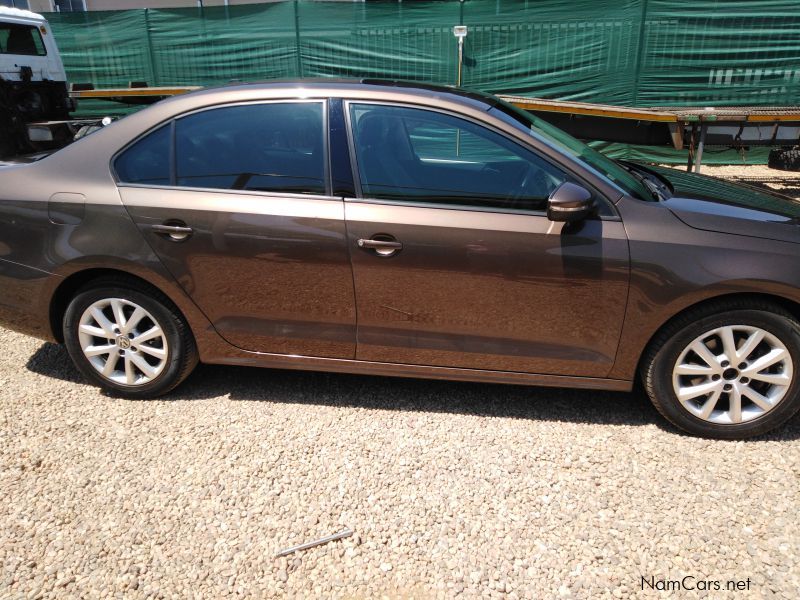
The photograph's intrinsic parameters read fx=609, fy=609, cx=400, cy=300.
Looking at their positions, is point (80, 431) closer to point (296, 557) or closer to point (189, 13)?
point (296, 557)

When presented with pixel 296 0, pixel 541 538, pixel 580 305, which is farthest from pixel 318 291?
pixel 296 0

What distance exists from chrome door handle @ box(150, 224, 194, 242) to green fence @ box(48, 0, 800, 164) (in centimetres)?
847

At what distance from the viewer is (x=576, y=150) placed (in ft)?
10.3

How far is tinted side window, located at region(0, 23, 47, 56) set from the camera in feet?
28.9

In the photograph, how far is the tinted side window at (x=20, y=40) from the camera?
28.9 feet

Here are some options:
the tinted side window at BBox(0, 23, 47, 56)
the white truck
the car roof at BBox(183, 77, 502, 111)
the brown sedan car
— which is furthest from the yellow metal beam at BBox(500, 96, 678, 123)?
the tinted side window at BBox(0, 23, 47, 56)

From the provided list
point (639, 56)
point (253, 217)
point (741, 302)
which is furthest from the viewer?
point (639, 56)

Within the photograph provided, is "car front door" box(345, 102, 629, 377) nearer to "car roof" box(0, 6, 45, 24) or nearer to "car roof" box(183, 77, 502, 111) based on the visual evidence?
"car roof" box(183, 77, 502, 111)

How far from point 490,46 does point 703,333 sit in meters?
8.96

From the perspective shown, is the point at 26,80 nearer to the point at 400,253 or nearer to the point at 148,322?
the point at 148,322

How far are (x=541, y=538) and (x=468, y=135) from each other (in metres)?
1.87

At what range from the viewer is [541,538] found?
94.9 inches

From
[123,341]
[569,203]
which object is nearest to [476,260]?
[569,203]

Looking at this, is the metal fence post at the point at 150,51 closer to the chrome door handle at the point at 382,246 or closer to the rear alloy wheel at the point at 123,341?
the rear alloy wheel at the point at 123,341
